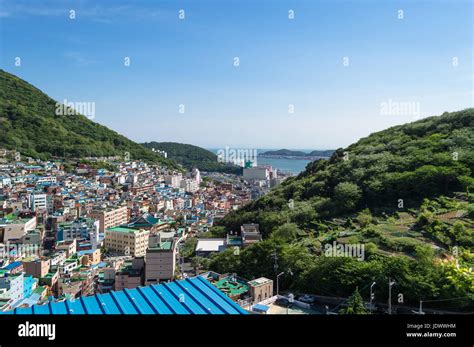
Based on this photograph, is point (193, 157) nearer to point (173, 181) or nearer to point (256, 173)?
point (256, 173)

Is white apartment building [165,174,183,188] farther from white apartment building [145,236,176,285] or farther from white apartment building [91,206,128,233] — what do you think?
white apartment building [145,236,176,285]

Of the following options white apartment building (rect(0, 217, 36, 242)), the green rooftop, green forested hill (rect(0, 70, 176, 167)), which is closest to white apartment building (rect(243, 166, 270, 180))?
green forested hill (rect(0, 70, 176, 167))

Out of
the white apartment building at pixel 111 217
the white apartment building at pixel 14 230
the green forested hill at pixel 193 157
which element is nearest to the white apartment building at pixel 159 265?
the white apartment building at pixel 14 230

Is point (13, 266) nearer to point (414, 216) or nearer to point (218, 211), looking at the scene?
point (414, 216)

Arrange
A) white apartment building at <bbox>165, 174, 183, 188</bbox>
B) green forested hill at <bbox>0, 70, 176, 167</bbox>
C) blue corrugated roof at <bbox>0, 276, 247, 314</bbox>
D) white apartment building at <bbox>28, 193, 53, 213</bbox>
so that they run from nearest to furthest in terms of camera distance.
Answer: blue corrugated roof at <bbox>0, 276, 247, 314</bbox>, white apartment building at <bbox>28, 193, 53, 213</bbox>, white apartment building at <bbox>165, 174, 183, 188</bbox>, green forested hill at <bbox>0, 70, 176, 167</bbox>

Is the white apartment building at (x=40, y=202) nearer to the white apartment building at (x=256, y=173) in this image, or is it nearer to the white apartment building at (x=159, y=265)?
the white apartment building at (x=159, y=265)
